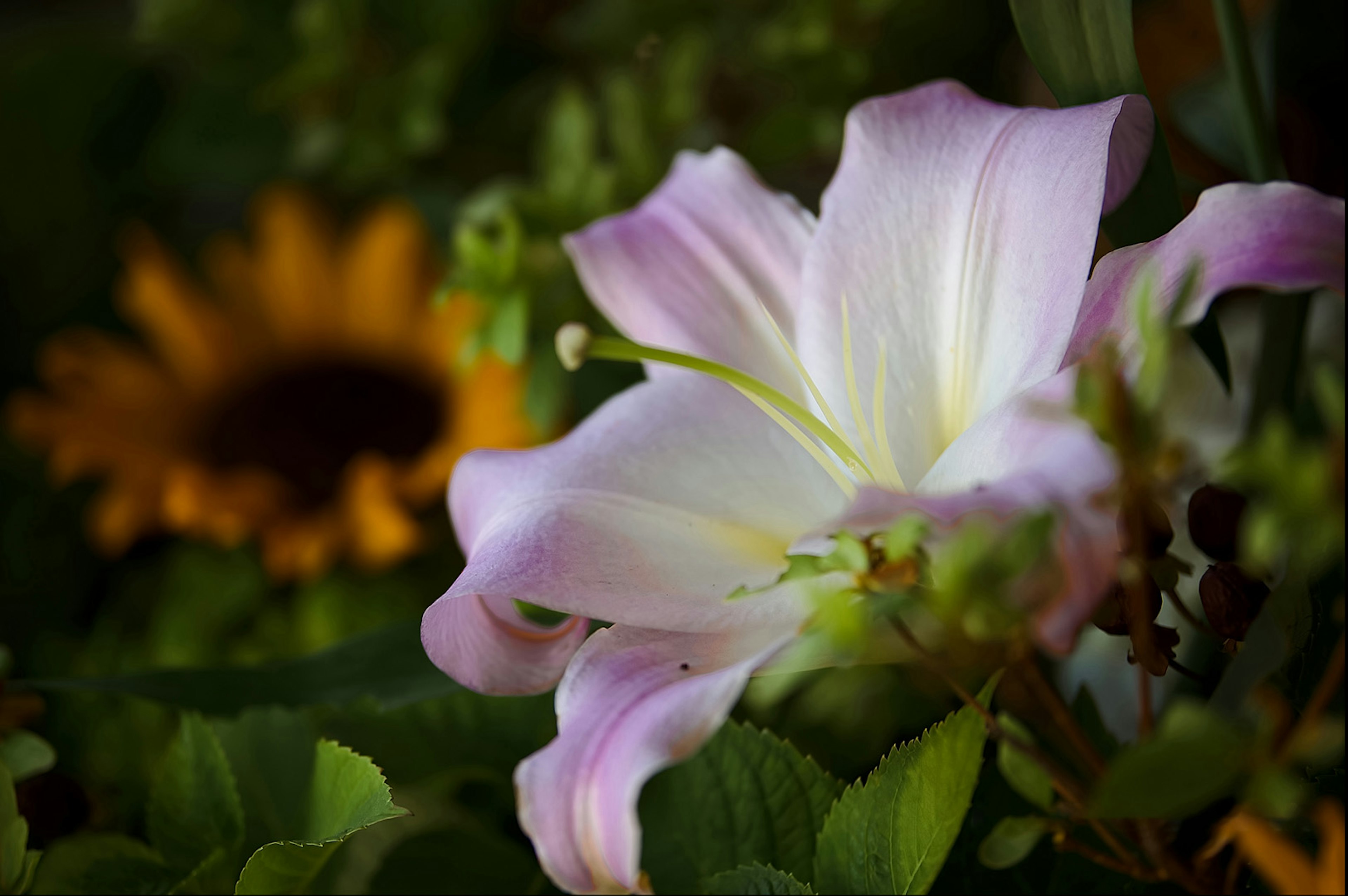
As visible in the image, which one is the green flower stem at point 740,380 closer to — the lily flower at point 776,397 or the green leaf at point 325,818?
the lily flower at point 776,397

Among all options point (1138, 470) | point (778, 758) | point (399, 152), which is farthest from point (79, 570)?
point (1138, 470)

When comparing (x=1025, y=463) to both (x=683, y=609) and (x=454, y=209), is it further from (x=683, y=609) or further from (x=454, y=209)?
(x=454, y=209)

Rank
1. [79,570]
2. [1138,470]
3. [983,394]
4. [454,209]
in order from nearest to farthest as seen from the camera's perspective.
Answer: [1138,470], [983,394], [454,209], [79,570]

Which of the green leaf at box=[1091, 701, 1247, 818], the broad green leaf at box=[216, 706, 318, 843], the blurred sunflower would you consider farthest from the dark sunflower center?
the green leaf at box=[1091, 701, 1247, 818]

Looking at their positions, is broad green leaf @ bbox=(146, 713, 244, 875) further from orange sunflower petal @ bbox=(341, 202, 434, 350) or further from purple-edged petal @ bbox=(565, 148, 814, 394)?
orange sunflower petal @ bbox=(341, 202, 434, 350)

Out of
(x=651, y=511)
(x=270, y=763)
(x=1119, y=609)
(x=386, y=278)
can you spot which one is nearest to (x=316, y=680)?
(x=270, y=763)
